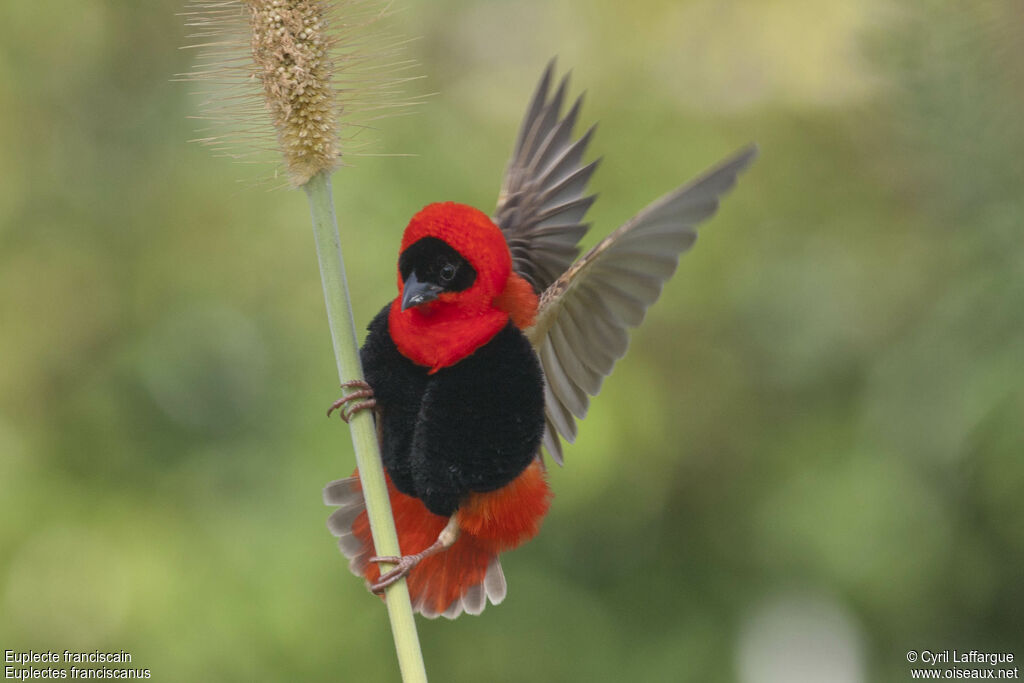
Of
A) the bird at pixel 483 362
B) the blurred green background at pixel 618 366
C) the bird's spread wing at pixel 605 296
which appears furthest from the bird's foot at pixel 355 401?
the blurred green background at pixel 618 366

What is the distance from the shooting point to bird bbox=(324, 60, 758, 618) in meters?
1.43

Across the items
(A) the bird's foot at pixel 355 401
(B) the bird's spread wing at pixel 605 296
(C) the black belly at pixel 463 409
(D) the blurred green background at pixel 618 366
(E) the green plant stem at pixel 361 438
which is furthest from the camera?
(D) the blurred green background at pixel 618 366

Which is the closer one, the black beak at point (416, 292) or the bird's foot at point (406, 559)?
the bird's foot at point (406, 559)

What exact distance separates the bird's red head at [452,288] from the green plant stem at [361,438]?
199 millimetres

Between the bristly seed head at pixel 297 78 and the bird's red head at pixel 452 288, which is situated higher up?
the bristly seed head at pixel 297 78

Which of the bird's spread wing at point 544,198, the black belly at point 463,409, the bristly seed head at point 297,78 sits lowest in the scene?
the black belly at point 463,409

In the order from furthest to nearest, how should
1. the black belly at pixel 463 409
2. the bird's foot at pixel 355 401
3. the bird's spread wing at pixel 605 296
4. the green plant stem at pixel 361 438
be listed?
the black belly at pixel 463 409 → the bird's foot at pixel 355 401 → the bird's spread wing at pixel 605 296 → the green plant stem at pixel 361 438

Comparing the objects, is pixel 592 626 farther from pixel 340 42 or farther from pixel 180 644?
pixel 340 42

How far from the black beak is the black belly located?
0.19 meters

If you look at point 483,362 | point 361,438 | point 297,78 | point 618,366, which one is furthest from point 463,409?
point 618,366

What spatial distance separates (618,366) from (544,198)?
121 cm

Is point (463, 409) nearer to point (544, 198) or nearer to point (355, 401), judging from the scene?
point (355, 401)

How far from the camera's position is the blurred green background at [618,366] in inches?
116

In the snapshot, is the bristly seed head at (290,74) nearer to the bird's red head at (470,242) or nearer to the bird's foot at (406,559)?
the bird's red head at (470,242)
